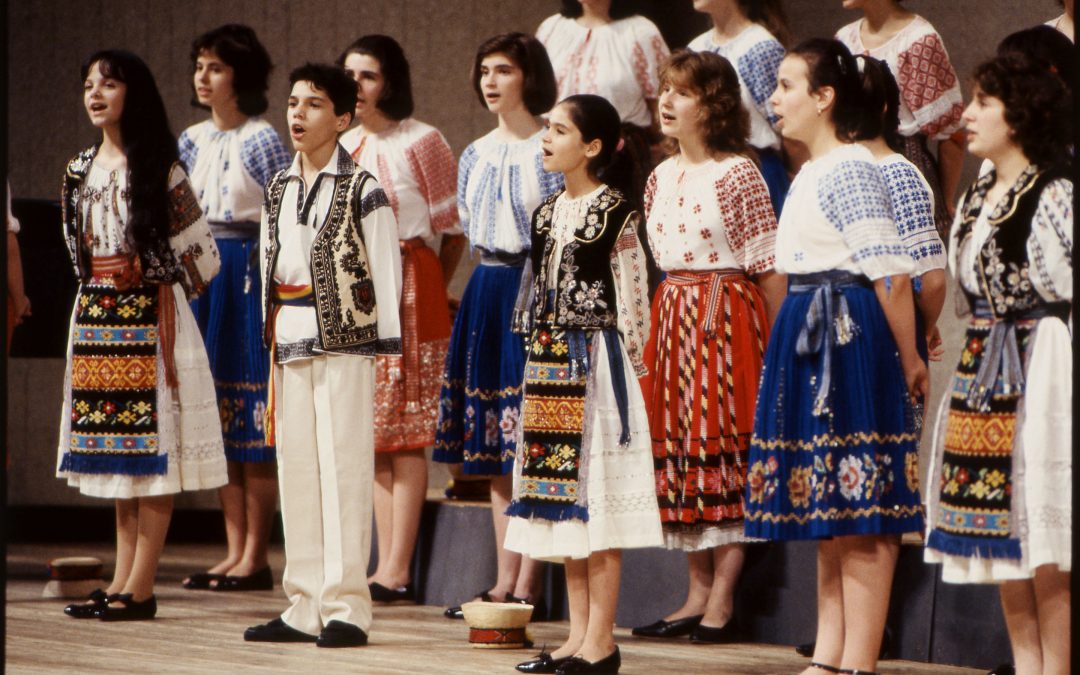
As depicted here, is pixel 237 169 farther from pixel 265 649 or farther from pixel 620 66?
pixel 265 649

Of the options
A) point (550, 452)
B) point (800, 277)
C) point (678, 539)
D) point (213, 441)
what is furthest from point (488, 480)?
point (800, 277)

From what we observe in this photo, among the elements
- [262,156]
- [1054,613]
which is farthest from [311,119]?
[1054,613]

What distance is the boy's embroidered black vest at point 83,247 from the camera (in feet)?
16.5

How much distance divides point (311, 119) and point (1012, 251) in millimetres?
2031

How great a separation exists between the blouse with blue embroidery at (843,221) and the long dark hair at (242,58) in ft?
8.47

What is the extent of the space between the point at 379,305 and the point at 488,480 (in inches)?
61.1

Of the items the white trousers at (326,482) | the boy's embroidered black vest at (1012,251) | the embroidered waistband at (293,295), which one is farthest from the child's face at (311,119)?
the boy's embroidered black vest at (1012,251)

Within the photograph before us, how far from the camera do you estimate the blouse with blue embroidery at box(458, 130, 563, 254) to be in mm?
5227

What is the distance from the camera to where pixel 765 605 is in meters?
4.79

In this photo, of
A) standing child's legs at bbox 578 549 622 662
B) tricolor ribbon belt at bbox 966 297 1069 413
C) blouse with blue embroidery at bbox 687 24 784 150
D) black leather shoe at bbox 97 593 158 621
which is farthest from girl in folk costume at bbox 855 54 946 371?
black leather shoe at bbox 97 593 158 621

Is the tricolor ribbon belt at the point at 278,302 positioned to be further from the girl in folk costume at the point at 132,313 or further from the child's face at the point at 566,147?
the child's face at the point at 566,147

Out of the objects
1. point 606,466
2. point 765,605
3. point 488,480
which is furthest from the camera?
point 488,480

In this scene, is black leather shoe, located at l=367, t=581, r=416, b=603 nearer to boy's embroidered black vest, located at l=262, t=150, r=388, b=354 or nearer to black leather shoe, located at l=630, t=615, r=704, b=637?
black leather shoe, located at l=630, t=615, r=704, b=637

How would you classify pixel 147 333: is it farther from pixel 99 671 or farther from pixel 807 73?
pixel 807 73
